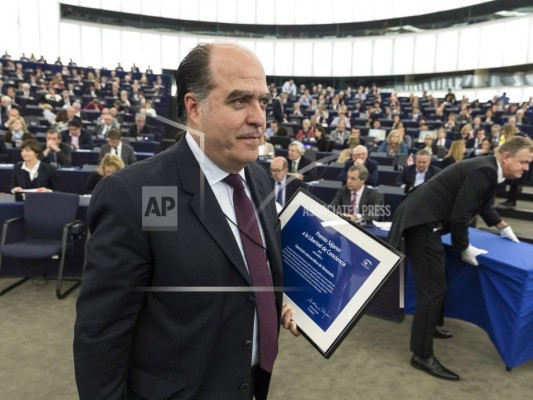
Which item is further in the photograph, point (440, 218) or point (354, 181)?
point (354, 181)

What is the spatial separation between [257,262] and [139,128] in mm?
9433

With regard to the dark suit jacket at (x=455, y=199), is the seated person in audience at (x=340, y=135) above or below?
above

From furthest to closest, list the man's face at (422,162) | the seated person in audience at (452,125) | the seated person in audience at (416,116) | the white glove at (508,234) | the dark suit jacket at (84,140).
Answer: the seated person in audience at (416,116)
the seated person in audience at (452,125)
the dark suit jacket at (84,140)
the man's face at (422,162)
the white glove at (508,234)

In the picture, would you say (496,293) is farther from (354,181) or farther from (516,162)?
(354,181)

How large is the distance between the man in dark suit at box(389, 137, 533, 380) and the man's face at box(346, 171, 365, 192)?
4.33ft

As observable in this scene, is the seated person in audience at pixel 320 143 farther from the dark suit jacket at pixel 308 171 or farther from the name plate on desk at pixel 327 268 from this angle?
the name plate on desk at pixel 327 268

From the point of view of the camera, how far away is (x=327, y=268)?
1.21m

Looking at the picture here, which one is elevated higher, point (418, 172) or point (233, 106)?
point (233, 106)

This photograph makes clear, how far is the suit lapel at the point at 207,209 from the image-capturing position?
98 cm

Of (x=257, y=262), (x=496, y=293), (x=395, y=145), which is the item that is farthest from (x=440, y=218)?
(x=395, y=145)

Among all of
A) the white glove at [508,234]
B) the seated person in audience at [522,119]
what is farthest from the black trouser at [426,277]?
the seated person in audience at [522,119]

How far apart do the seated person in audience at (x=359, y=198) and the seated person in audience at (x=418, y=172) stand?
1.67 m

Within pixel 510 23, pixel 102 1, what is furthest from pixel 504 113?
pixel 102 1

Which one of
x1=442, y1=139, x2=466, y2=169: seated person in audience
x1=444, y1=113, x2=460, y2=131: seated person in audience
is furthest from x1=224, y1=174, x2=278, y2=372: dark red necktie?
x1=444, y1=113, x2=460, y2=131: seated person in audience
